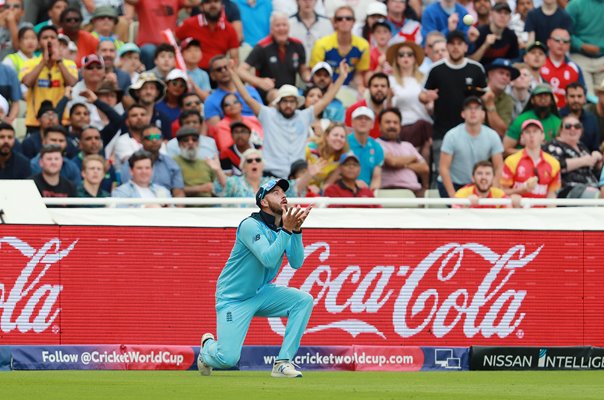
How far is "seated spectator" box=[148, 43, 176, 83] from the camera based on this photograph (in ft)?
66.9

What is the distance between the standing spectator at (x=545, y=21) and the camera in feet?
74.6

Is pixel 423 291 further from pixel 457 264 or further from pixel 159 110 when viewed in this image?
pixel 159 110

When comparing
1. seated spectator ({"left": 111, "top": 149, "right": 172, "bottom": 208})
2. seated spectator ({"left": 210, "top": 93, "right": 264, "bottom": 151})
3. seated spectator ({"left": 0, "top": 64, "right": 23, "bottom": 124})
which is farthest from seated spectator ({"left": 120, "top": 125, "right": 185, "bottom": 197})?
seated spectator ({"left": 0, "top": 64, "right": 23, "bottom": 124})

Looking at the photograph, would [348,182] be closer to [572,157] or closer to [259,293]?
[572,157]

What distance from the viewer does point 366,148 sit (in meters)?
18.9

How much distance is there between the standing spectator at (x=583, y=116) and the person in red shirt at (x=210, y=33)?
4.99 meters

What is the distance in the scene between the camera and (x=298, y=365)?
16125mm

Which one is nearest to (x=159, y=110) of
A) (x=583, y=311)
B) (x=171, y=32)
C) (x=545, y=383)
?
(x=171, y=32)

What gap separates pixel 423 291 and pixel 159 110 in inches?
207

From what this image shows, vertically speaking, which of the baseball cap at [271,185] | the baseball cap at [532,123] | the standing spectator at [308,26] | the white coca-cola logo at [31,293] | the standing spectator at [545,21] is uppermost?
the baseball cap at [271,185]

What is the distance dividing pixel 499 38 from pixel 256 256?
32.2 ft

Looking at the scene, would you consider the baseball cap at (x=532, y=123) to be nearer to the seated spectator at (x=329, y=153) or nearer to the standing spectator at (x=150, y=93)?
the seated spectator at (x=329, y=153)

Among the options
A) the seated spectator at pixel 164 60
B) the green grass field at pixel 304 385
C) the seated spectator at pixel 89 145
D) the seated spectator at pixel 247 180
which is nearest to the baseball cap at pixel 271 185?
the green grass field at pixel 304 385

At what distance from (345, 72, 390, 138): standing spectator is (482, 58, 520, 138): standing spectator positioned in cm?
159
